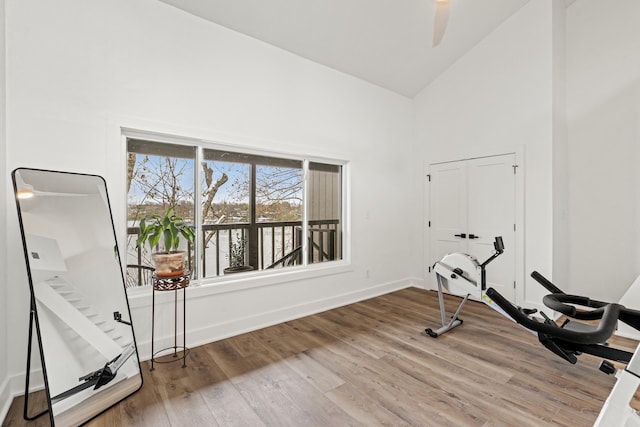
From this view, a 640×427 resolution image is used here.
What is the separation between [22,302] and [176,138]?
1664mm

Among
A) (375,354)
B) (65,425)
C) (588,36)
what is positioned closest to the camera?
(65,425)

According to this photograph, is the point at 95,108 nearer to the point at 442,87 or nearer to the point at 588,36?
the point at 442,87

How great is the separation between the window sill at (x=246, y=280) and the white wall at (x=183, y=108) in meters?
0.04

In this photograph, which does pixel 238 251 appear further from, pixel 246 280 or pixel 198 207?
pixel 198 207

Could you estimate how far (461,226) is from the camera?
14.3 ft

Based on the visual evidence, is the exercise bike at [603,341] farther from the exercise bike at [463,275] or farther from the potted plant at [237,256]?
the potted plant at [237,256]

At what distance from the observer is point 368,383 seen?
2211mm

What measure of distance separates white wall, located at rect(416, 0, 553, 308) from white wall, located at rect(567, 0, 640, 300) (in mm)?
736

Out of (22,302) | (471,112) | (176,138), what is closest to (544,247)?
(471,112)

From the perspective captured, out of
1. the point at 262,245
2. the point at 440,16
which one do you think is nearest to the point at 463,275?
the point at 262,245

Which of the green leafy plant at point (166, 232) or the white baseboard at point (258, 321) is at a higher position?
the green leafy plant at point (166, 232)

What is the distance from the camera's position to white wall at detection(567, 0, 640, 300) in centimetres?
353

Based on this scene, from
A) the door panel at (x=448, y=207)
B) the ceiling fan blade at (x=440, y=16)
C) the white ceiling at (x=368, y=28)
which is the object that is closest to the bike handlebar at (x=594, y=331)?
the ceiling fan blade at (x=440, y=16)

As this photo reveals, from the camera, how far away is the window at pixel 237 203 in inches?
106
